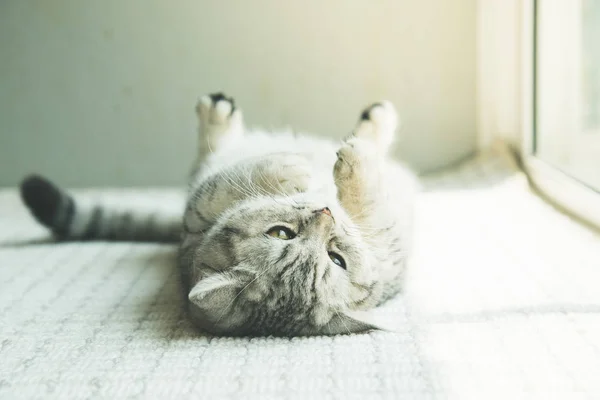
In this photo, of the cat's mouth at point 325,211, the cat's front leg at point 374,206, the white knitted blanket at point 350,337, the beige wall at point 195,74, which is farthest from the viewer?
the beige wall at point 195,74

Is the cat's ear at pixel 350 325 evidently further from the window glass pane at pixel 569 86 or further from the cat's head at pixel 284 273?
the window glass pane at pixel 569 86

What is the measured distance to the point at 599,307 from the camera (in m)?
1.14

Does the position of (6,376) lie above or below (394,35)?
below

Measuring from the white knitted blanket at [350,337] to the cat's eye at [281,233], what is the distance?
0.62ft

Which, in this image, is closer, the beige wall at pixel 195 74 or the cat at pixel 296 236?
the cat at pixel 296 236

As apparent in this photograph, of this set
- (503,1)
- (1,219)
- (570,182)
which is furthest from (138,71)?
(570,182)

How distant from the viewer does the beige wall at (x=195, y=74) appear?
2.35 meters

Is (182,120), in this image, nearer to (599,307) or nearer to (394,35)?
(394,35)

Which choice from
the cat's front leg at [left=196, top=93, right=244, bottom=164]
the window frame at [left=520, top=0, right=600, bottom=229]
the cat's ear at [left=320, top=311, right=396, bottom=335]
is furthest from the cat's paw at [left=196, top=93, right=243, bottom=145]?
the window frame at [left=520, top=0, right=600, bottom=229]

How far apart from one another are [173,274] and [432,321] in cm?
62

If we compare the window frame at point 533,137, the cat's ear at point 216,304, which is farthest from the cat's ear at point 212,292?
the window frame at point 533,137

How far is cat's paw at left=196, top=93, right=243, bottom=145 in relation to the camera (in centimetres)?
171

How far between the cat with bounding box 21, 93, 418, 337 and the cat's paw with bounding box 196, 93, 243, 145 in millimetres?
82

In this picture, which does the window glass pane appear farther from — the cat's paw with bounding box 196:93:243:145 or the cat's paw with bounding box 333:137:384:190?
the cat's paw with bounding box 196:93:243:145
